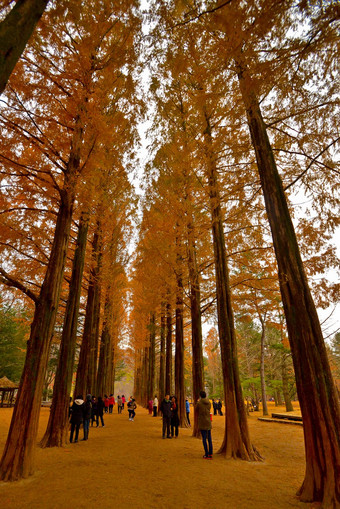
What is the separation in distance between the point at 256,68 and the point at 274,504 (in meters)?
5.67

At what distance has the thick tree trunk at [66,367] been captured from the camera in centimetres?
663

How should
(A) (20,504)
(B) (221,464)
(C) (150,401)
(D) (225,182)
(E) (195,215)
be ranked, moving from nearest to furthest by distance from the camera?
(A) (20,504) → (B) (221,464) → (D) (225,182) → (E) (195,215) → (C) (150,401)

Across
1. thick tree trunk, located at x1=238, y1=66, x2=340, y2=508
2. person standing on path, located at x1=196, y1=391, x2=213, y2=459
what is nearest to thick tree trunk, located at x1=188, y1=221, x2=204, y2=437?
person standing on path, located at x1=196, y1=391, x2=213, y2=459

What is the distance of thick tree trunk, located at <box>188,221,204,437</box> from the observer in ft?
28.6

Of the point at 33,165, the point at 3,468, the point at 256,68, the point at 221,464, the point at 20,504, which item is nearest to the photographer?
the point at 20,504

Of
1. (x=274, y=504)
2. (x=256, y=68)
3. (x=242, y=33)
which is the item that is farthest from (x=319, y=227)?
(x=274, y=504)

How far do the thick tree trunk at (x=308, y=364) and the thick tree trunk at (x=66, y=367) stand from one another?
443 cm

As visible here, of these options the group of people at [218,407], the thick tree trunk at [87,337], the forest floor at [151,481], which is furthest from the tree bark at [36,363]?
the group of people at [218,407]

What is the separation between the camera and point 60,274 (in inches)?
202

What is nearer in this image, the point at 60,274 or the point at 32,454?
the point at 32,454

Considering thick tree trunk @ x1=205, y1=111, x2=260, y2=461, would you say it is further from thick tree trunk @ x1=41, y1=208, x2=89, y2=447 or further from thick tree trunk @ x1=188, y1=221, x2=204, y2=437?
thick tree trunk @ x1=41, y1=208, x2=89, y2=447

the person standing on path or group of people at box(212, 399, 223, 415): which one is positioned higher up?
the person standing on path

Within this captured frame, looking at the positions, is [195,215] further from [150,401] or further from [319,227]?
[150,401]

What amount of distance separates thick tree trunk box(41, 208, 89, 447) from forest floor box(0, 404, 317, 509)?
1.46ft
